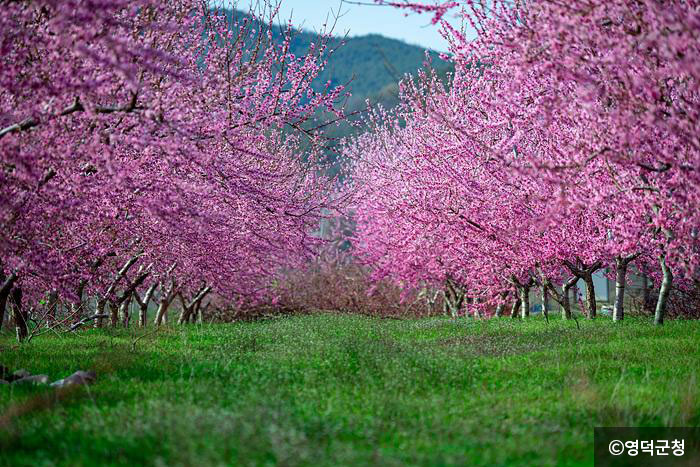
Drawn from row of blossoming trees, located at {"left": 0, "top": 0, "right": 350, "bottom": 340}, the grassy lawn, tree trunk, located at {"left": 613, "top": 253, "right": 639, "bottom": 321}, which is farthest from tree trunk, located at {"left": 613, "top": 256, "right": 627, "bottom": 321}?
row of blossoming trees, located at {"left": 0, "top": 0, "right": 350, "bottom": 340}

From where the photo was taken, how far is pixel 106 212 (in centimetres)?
923

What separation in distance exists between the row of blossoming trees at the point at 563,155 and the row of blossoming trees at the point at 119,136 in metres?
2.65

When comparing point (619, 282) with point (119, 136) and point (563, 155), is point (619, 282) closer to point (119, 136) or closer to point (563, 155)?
point (563, 155)

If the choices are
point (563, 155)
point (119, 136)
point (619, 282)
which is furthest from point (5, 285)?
point (619, 282)

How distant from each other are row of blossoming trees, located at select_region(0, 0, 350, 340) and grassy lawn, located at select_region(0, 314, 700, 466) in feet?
5.45

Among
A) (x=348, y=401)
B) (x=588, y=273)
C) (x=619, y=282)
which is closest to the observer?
(x=348, y=401)

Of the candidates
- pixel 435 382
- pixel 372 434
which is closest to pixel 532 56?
pixel 435 382

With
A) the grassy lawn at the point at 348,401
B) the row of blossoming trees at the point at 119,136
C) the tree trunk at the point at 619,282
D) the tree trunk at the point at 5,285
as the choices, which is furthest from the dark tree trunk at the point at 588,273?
the tree trunk at the point at 5,285

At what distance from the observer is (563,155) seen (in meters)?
9.27

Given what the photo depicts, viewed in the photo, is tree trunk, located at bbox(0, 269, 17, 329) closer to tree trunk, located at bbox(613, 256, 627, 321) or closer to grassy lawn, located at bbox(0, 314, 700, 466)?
grassy lawn, located at bbox(0, 314, 700, 466)

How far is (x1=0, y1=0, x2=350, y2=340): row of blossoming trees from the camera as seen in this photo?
6.44m

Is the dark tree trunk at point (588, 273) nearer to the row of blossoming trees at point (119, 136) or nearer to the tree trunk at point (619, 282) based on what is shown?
the tree trunk at point (619, 282)

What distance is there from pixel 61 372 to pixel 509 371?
5.09 m

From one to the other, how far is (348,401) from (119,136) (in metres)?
3.60
